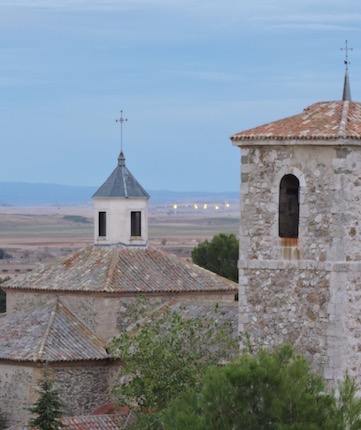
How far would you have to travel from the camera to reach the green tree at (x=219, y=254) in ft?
232

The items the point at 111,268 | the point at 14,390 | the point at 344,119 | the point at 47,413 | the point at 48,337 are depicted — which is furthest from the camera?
the point at 111,268

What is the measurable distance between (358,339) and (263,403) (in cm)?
364

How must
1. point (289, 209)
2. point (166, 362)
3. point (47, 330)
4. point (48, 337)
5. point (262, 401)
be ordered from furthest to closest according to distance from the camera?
point (47, 330) < point (48, 337) < point (166, 362) < point (289, 209) < point (262, 401)

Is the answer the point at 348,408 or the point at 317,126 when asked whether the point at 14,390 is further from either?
the point at 348,408

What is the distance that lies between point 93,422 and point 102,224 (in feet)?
32.5

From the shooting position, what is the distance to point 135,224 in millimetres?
48844

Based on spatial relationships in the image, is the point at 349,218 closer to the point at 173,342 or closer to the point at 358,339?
the point at 358,339

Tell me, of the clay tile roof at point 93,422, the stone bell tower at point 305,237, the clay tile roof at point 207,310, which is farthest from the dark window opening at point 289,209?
the clay tile roof at point 93,422

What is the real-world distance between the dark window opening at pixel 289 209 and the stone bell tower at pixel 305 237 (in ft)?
0.06

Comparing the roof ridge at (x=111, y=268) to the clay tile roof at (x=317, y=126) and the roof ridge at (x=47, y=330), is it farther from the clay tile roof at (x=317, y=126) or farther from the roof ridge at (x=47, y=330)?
the clay tile roof at (x=317, y=126)

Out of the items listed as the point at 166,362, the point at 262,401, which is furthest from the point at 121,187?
the point at 262,401

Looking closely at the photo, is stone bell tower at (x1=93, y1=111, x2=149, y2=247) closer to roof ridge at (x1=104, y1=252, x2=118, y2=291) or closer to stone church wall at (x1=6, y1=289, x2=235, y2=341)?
roof ridge at (x1=104, y1=252, x2=118, y2=291)

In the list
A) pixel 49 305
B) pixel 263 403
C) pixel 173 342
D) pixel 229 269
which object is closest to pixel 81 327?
pixel 49 305

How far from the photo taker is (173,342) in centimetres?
3581
